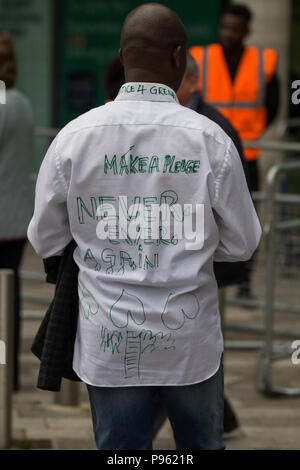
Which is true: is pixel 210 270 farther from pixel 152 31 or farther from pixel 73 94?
pixel 73 94

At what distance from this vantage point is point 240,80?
8.34 metres

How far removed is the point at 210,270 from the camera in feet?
10.6

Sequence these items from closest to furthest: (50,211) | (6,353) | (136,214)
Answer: (136,214) → (50,211) → (6,353)

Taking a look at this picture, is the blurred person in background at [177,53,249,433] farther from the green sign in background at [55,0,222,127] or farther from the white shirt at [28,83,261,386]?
the green sign in background at [55,0,222,127]

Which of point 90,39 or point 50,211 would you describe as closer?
point 50,211

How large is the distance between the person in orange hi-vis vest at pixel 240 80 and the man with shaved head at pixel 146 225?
5.03 metres

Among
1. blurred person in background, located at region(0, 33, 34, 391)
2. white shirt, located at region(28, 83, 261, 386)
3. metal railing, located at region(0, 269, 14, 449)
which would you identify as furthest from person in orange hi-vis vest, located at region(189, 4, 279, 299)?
white shirt, located at region(28, 83, 261, 386)

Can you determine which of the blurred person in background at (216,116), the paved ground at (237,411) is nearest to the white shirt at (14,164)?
the paved ground at (237,411)

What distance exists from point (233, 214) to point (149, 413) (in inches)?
24.1

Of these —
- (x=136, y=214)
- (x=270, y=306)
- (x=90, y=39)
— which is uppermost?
(x=136, y=214)

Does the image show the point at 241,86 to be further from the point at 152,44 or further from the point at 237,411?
the point at 152,44

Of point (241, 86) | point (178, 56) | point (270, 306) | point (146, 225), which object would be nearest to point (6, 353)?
point (270, 306)

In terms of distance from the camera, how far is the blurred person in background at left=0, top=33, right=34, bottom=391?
19.9 ft

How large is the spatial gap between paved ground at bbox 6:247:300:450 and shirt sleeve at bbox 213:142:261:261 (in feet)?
7.27
